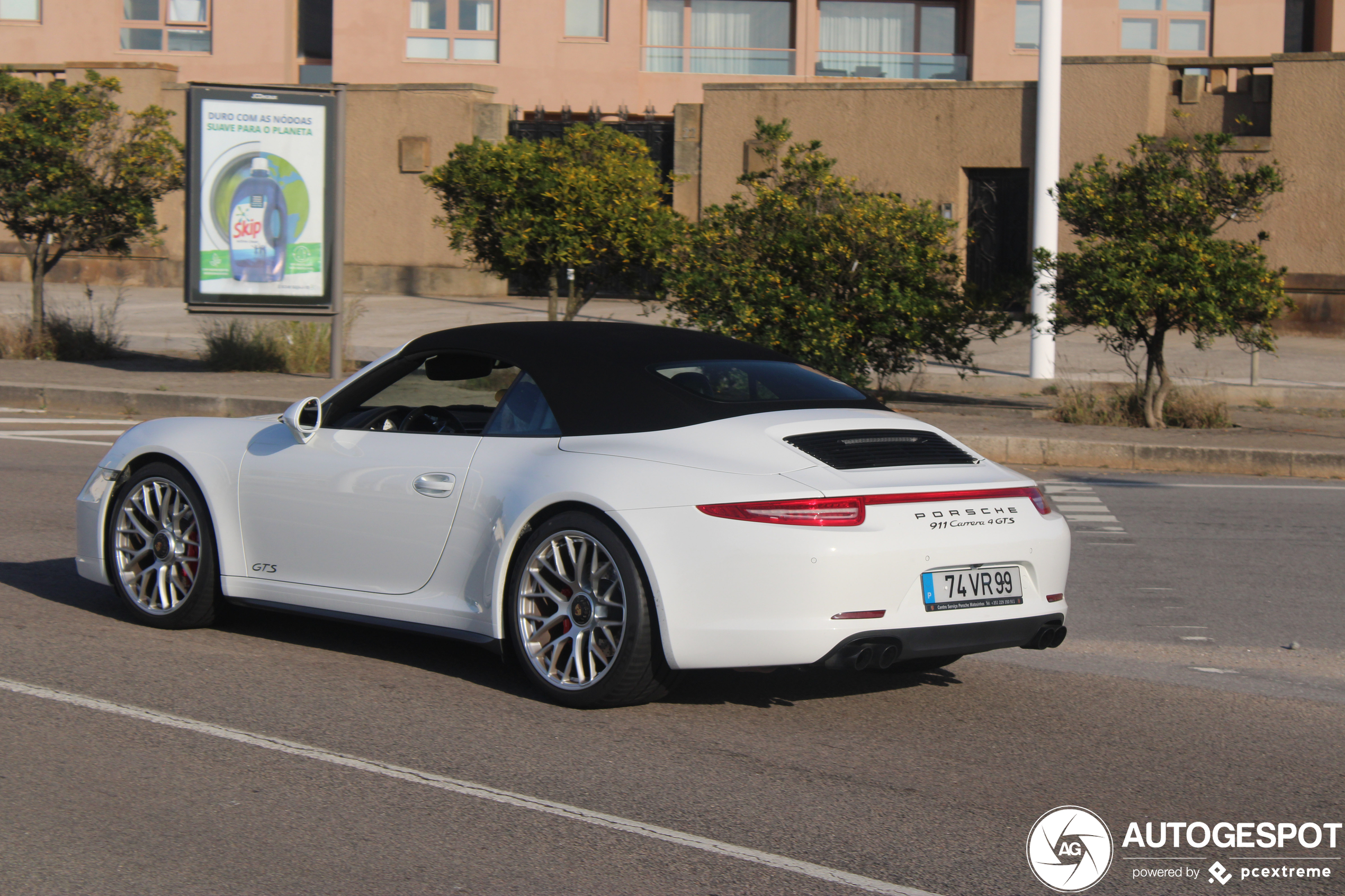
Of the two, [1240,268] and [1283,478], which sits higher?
[1240,268]

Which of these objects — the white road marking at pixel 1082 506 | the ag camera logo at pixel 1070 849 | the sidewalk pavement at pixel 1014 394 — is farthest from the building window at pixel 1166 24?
the ag camera logo at pixel 1070 849

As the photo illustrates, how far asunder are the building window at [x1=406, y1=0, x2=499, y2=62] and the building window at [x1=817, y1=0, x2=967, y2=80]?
925cm

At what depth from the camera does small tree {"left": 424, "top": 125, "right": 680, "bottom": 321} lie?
17016 millimetres

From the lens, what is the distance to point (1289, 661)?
668cm

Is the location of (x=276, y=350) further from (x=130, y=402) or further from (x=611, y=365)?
(x=611, y=365)

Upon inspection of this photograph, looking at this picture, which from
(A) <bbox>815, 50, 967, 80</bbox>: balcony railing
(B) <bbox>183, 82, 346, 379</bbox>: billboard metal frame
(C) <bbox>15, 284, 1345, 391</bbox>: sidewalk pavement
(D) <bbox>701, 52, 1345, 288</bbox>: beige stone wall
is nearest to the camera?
(B) <bbox>183, 82, 346, 379</bbox>: billboard metal frame

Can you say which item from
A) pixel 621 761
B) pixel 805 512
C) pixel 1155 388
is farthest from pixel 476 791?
pixel 1155 388

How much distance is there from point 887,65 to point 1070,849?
3990 cm

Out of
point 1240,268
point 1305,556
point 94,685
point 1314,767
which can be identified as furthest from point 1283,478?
point 94,685

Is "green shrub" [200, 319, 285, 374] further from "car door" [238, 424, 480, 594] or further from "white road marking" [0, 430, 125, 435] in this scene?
"car door" [238, 424, 480, 594]

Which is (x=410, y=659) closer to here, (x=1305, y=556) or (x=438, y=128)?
(x=1305, y=556)

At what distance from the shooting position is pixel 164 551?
672cm

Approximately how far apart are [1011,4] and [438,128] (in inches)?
666

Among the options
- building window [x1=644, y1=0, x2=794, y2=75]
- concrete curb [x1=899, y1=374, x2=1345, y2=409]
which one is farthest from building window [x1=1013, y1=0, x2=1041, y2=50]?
concrete curb [x1=899, y1=374, x2=1345, y2=409]
